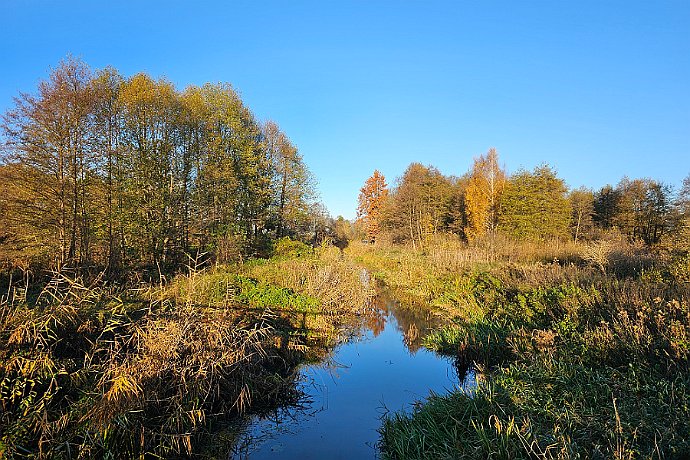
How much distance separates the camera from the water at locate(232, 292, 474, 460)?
17.9 feet

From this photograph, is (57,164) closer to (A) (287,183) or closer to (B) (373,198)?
(A) (287,183)

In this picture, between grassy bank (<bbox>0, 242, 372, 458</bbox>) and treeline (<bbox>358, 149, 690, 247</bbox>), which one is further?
treeline (<bbox>358, 149, 690, 247</bbox>)

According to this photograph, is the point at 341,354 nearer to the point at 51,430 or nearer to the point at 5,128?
the point at 51,430

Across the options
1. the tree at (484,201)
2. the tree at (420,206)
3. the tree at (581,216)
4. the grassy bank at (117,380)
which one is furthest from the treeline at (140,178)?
the tree at (581,216)

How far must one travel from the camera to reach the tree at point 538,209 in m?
25.8

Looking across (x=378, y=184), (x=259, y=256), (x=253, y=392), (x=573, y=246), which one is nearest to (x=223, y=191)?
(x=259, y=256)

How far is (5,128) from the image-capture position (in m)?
12.4

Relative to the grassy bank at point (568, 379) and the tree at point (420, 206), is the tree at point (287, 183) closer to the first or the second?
the tree at point (420, 206)

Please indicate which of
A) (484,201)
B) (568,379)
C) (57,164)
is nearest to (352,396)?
(568,379)

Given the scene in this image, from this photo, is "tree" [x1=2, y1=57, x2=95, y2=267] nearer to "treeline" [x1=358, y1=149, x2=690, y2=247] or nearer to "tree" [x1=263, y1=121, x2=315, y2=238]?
"tree" [x1=263, y1=121, x2=315, y2=238]

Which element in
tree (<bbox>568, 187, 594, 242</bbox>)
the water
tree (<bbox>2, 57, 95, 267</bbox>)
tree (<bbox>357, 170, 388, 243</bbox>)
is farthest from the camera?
tree (<bbox>357, 170, 388, 243</bbox>)

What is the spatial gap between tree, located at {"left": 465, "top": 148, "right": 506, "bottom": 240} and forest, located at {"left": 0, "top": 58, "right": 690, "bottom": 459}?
0.65 feet

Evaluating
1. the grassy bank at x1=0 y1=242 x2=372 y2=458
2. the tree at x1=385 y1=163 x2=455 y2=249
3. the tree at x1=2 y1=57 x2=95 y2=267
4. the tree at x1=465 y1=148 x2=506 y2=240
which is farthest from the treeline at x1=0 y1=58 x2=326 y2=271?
the tree at x1=465 y1=148 x2=506 y2=240

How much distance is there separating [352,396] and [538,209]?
23.7 metres
